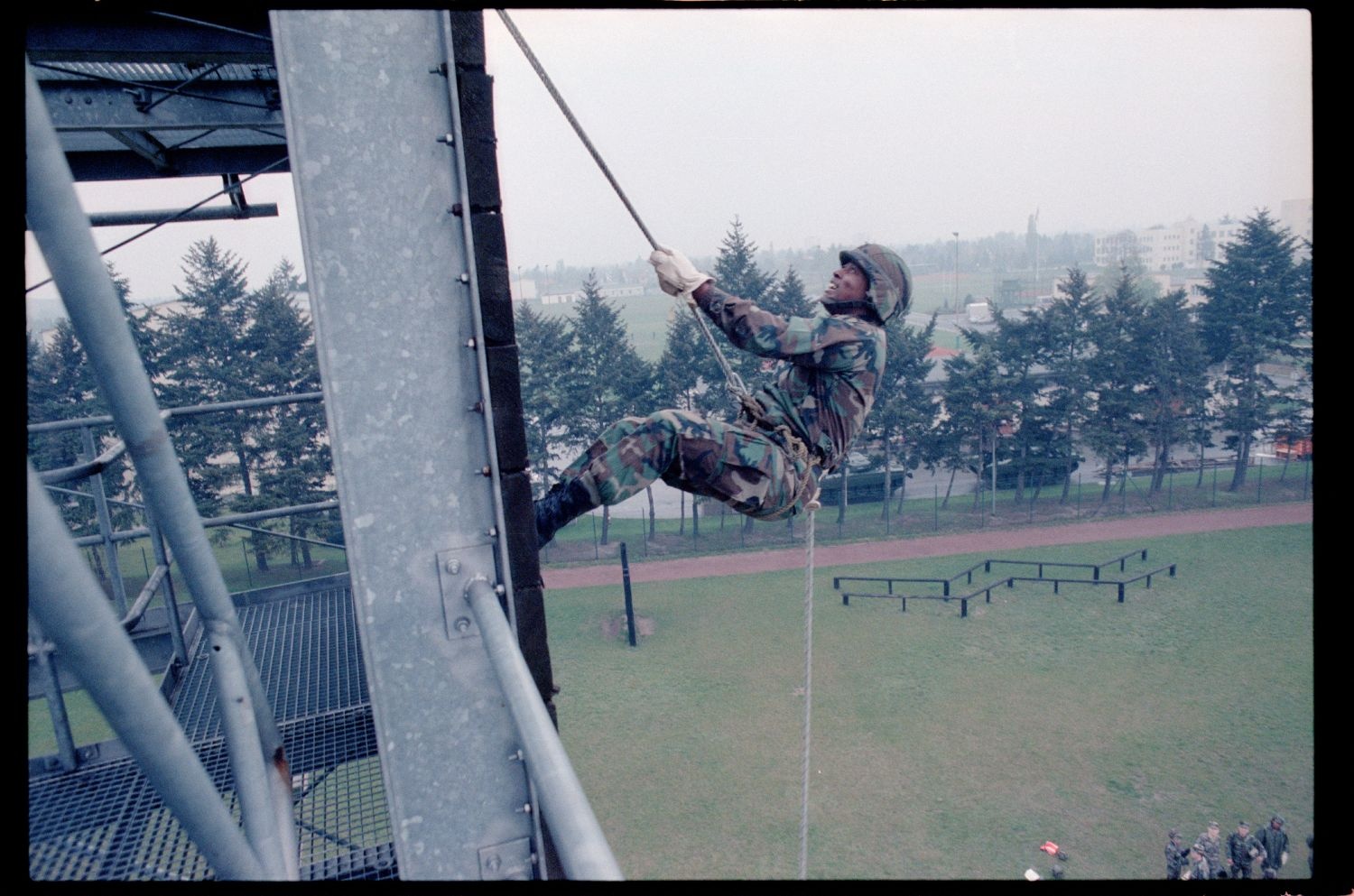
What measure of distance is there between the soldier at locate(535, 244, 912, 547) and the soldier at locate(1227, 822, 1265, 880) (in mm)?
12908

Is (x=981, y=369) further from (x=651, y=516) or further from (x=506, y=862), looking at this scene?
(x=506, y=862)

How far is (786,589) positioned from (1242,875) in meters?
15.3

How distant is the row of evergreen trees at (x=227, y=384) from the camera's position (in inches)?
1051

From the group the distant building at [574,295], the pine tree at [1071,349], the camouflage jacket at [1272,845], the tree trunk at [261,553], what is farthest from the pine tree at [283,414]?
the pine tree at [1071,349]

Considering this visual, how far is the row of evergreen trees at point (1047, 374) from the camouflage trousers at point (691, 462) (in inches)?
1075

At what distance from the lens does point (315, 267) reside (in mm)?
1945

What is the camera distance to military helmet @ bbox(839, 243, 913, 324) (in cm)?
425

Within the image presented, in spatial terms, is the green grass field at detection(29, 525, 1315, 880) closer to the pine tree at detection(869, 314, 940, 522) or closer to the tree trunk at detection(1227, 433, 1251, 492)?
the tree trunk at detection(1227, 433, 1251, 492)

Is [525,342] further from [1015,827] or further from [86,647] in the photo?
[86,647]

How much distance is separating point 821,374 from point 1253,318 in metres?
36.6

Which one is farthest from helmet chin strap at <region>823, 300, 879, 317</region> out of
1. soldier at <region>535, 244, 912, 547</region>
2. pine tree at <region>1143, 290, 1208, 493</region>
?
pine tree at <region>1143, 290, 1208, 493</region>

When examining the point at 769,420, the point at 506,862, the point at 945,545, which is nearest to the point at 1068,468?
the point at 945,545
